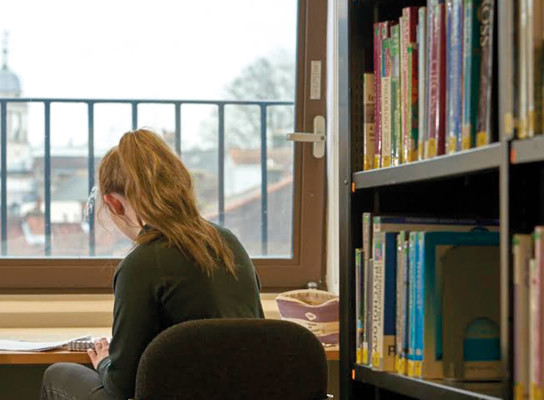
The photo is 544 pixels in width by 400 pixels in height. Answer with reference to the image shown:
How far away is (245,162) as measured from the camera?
310cm

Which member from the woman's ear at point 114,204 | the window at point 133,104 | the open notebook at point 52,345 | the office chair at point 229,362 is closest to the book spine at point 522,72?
the office chair at point 229,362

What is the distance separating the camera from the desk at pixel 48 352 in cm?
221

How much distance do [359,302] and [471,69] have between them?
551mm

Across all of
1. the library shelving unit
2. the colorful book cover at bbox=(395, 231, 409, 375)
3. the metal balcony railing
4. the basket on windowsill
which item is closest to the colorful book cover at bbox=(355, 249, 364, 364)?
the library shelving unit

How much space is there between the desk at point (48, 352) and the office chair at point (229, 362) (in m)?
0.43

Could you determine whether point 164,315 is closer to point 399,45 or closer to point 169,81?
point 399,45

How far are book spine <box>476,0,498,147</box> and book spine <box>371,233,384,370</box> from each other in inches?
14.4

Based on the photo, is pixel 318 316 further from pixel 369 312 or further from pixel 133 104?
pixel 133 104

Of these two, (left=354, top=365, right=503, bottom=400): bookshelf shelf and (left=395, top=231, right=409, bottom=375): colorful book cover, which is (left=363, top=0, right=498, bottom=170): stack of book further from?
(left=354, top=365, right=503, bottom=400): bookshelf shelf

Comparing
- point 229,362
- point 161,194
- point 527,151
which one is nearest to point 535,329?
point 527,151

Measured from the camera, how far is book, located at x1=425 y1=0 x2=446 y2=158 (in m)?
1.34

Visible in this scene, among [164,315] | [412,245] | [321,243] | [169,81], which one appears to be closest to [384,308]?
[412,245]

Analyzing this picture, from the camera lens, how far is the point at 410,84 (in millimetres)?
1457

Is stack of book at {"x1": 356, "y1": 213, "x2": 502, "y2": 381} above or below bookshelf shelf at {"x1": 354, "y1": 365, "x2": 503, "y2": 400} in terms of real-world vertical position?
above
